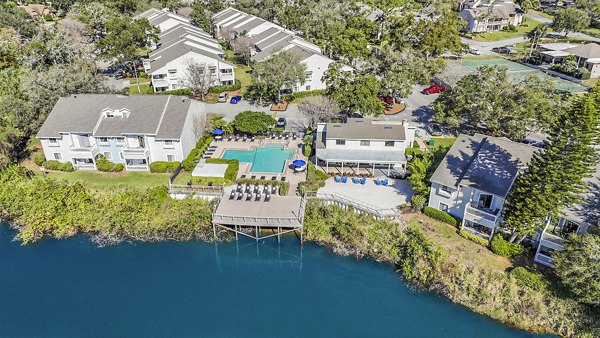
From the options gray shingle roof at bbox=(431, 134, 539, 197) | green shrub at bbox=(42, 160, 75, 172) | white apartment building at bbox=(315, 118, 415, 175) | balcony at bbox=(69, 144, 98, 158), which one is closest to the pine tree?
gray shingle roof at bbox=(431, 134, 539, 197)

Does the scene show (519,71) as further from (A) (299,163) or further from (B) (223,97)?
(A) (299,163)

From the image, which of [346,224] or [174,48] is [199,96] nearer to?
[174,48]

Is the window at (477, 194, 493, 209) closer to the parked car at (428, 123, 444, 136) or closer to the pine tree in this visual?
the pine tree

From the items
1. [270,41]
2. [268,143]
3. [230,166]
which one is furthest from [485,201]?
[270,41]

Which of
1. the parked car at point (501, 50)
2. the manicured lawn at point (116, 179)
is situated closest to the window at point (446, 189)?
the manicured lawn at point (116, 179)

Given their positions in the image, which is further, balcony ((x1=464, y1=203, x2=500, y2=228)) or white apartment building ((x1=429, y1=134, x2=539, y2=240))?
white apartment building ((x1=429, y1=134, x2=539, y2=240))

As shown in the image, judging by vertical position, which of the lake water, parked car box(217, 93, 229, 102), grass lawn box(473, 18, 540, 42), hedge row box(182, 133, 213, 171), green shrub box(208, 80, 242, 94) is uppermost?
grass lawn box(473, 18, 540, 42)
